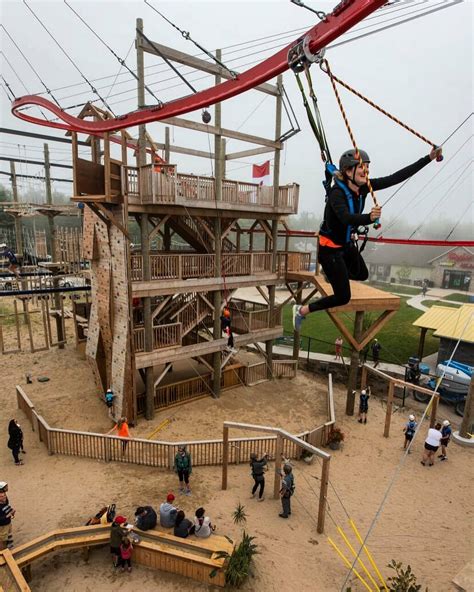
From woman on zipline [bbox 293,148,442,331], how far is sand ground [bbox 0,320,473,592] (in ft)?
19.8

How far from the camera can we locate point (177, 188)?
472 inches

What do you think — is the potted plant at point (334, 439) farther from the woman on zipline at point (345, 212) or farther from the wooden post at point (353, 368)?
the woman on zipline at point (345, 212)

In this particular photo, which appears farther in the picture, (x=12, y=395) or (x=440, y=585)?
(x=12, y=395)

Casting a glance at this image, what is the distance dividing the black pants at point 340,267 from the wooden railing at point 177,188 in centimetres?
821

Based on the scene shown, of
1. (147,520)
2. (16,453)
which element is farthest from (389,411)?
(16,453)

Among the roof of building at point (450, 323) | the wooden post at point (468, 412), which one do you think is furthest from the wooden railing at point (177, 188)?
the roof of building at point (450, 323)

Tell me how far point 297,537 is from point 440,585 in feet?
9.40

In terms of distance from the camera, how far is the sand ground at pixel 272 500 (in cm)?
686

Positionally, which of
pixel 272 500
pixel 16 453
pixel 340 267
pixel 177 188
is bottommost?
pixel 272 500

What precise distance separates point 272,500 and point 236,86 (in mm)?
9358

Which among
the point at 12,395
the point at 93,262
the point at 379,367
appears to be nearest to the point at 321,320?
the point at 379,367

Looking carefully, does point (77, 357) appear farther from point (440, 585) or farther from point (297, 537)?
point (440, 585)

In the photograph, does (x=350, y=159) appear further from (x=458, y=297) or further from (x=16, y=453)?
(x=458, y=297)

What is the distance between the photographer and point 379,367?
60.9 feet
